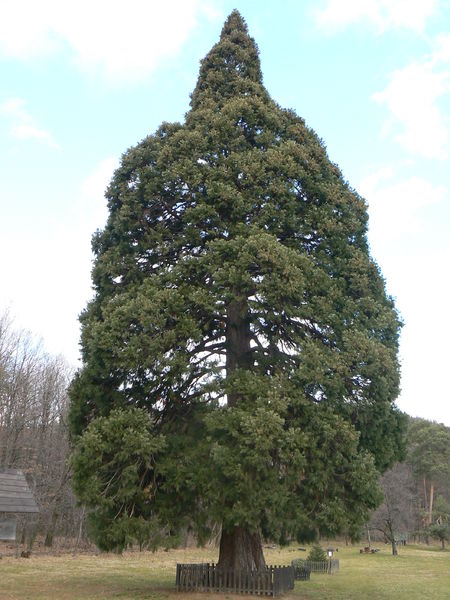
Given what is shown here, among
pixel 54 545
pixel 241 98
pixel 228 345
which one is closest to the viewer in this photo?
pixel 228 345

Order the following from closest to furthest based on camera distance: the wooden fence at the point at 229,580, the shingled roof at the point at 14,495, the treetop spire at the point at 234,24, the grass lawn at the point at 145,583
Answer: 1. the shingled roof at the point at 14,495
2. the wooden fence at the point at 229,580
3. the grass lawn at the point at 145,583
4. the treetop spire at the point at 234,24

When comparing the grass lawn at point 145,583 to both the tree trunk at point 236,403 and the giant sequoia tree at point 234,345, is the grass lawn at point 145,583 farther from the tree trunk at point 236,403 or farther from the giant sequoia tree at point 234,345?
the giant sequoia tree at point 234,345

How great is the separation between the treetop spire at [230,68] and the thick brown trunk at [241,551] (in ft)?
43.8

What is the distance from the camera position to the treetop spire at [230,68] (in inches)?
713

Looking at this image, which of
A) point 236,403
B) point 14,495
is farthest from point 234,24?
point 14,495

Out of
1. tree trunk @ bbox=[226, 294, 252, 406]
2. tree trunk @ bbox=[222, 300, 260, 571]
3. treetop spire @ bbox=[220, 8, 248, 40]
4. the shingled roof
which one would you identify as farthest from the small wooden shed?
treetop spire @ bbox=[220, 8, 248, 40]

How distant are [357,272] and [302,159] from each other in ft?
12.7

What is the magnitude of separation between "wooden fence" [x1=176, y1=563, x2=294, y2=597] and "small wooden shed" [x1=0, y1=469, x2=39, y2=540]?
5.76 meters

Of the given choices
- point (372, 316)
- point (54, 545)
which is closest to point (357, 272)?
point (372, 316)

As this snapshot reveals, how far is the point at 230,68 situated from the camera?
1906 cm

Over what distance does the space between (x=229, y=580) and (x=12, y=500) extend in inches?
259

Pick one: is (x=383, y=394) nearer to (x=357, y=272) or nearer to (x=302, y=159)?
(x=357, y=272)

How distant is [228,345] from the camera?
15797 mm

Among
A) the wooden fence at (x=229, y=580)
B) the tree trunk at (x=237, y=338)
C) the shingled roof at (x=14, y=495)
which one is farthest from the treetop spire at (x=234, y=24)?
the wooden fence at (x=229, y=580)
